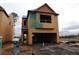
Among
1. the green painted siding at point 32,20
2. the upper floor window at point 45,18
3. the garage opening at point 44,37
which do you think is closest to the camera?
the garage opening at point 44,37

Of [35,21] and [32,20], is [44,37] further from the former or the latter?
[32,20]

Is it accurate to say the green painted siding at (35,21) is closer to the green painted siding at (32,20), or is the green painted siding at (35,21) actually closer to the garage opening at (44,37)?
the green painted siding at (32,20)

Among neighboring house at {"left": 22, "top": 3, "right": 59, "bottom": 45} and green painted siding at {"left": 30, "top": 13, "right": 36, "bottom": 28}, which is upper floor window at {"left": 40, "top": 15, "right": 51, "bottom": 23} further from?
green painted siding at {"left": 30, "top": 13, "right": 36, "bottom": 28}

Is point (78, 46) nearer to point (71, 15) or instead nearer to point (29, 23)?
point (71, 15)

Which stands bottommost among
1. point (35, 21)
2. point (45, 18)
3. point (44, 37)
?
point (44, 37)

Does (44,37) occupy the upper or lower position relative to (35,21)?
lower

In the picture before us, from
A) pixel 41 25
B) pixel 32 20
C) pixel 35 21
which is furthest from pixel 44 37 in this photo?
pixel 32 20

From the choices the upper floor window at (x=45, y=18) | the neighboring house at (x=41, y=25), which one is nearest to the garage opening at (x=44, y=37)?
the neighboring house at (x=41, y=25)

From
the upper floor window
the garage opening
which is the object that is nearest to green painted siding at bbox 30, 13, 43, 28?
the upper floor window

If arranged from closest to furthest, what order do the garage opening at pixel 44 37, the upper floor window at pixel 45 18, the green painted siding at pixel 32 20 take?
the garage opening at pixel 44 37
the upper floor window at pixel 45 18
the green painted siding at pixel 32 20
